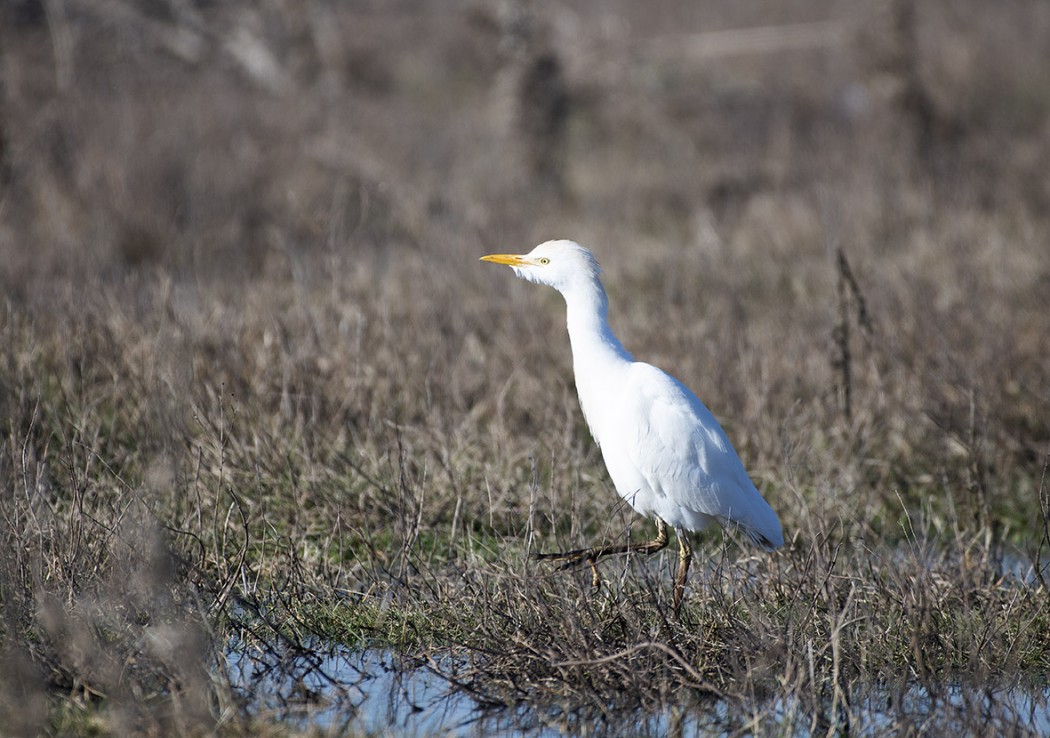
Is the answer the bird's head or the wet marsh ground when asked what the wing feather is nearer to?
the wet marsh ground

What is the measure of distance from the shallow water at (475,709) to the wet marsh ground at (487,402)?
2cm

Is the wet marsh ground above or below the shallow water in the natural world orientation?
above

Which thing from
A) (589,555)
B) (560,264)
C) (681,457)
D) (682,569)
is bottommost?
(682,569)

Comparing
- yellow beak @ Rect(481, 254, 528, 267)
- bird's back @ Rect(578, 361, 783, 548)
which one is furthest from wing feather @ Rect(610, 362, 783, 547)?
yellow beak @ Rect(481, 254, 528, 267)

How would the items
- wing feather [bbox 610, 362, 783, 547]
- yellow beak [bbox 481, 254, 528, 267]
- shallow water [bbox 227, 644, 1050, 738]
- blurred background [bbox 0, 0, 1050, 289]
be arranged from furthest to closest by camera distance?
blurred background [bbox 0, 0, 1050, 289], yellow beak [bbox 481, 254, 528, 267], wing feather [bbox 610, 362, 783, 547], shallow water [bbox 227, 644, 1050, 738]

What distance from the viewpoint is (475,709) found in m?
3.49

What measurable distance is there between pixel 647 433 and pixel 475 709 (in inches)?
40.2

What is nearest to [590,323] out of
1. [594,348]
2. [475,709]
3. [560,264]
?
[594,348]

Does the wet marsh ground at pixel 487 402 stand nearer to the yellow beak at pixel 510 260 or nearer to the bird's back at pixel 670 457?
the bird's back at pixel 670 457

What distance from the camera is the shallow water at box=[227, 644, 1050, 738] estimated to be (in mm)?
3193

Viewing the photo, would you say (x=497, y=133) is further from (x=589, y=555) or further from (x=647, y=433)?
(x=589, y=555)

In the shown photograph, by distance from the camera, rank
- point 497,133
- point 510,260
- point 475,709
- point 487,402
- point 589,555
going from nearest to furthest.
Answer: point 475,709 → point 589,555 → point 510,260 → point 487,402 → point 497,133

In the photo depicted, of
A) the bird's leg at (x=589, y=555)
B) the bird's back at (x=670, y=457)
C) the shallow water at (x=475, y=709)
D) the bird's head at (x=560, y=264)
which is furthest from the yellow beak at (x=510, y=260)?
the shallow water at (x=475, y=709)

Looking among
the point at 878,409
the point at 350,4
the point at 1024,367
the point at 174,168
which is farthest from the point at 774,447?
the point at 350,4
